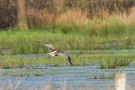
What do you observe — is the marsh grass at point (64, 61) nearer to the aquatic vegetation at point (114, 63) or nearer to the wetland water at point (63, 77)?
the aquatic vegetation at point (114, 63)

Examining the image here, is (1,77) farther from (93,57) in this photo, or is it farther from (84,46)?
(84,46)

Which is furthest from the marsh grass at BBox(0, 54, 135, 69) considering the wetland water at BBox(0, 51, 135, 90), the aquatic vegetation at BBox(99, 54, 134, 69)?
the wetland water at BBox(0, 51, 135, 90)

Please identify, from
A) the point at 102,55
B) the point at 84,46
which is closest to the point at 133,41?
the point at 84,46

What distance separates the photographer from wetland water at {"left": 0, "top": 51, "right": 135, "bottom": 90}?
14055mm

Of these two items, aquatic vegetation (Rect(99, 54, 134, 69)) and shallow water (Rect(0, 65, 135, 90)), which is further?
aquatic vegetation (Rect(99, 54, 134, 69))

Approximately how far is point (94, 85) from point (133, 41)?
10478 mm

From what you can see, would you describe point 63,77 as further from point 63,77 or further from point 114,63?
point 114,63

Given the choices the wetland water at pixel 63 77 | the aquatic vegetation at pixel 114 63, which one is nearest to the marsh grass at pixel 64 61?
the aquatic vegetation at pixel 114 63

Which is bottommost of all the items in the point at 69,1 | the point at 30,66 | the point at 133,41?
the point at 69,1

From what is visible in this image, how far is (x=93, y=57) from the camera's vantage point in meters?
19.5

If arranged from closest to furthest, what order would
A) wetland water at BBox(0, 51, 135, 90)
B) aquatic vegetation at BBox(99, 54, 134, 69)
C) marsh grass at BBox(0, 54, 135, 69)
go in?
wetland water at BBox(0, 51, 135, 90), aquatic vegetation at BBox(99, 54, 134, 69), marsh grass at BBox(0, 54, 135, 69)

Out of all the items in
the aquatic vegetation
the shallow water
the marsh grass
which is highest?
the shallow water

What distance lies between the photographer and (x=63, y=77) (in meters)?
15.5

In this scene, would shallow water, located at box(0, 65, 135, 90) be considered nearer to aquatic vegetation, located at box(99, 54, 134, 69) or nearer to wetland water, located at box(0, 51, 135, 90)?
wetland water, located at box(0, 51, 135, 90)
